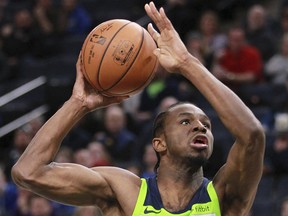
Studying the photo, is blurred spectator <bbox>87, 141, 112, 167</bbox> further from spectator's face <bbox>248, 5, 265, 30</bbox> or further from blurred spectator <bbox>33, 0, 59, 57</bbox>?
blurred spectator <bbox>33, 0, 59, 57</bbox>

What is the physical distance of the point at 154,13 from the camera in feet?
16.4

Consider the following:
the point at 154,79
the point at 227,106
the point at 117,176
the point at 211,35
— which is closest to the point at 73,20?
the point at 211,35

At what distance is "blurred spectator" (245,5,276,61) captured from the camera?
11867mm

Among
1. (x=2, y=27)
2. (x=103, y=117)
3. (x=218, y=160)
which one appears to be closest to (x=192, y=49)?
(x=103, y=117)

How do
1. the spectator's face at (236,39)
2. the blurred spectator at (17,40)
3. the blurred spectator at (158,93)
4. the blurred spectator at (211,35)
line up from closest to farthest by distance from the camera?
the blurred spectator at (158,93) < the spectator's face at (236,39) < the blurred spectator at (211,35) < the blurred spectator at (17,40)

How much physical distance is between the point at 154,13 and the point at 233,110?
69 cm

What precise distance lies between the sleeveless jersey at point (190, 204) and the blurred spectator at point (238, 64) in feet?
19.3

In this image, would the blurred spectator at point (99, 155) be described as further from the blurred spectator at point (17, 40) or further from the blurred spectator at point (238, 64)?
the blurred spectator at point (17, 40)

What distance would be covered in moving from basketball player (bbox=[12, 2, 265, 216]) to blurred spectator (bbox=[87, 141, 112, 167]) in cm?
462

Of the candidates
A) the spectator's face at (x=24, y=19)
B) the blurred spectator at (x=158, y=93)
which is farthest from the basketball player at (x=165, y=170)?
the spectator's face at (x=24, y=19)

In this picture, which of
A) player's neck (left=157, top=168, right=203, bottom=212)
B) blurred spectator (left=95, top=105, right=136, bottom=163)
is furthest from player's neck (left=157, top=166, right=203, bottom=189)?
blurred spectator (left=95, top=105, right=136, bottom=163)

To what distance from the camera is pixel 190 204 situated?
16.8ft

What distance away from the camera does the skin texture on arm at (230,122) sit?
15.8 feet

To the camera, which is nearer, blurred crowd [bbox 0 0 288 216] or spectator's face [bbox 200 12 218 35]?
blurred crowd [bbox 0 0 288 216]
